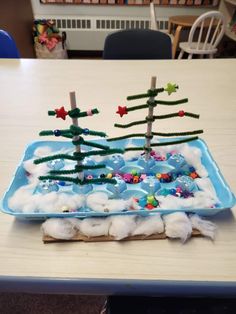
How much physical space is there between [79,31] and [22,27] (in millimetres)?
650

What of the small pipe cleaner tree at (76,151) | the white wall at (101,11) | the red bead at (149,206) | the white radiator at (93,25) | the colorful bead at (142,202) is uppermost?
the small pipe cleaner tree at (76,151)

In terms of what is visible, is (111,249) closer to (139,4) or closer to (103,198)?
(103,198)

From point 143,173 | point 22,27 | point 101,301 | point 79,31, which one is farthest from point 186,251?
point 79,31

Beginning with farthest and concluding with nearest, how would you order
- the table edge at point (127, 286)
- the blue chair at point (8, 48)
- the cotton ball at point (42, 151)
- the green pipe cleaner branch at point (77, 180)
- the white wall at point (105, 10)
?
the white wall at point (105, 10)
the blue chair at point (8, 48)
the cotton ball at point (42, 151)
the green pipe cleaner branch at point (77, 180)
the table edge at point (127, 286)

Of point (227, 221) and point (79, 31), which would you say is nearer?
point (227, 221)

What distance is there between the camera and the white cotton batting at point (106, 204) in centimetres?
47

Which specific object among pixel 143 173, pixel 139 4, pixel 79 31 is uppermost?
pixel 143 173

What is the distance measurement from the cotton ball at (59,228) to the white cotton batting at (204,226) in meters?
0.20

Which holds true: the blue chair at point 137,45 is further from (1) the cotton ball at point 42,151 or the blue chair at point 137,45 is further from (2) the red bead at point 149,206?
(2) the red bead at point 149,206

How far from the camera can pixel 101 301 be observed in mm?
1044

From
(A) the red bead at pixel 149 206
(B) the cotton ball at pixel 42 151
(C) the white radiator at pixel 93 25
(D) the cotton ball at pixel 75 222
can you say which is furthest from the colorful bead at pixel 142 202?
(C) the white radiator at pixel 93 25

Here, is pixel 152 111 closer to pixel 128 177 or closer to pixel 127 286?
pixel 128 177

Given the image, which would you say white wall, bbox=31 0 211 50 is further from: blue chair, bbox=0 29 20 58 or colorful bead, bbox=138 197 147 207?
colorful bead, bbox=138 197 147 207

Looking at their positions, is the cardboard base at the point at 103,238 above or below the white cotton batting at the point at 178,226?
below
